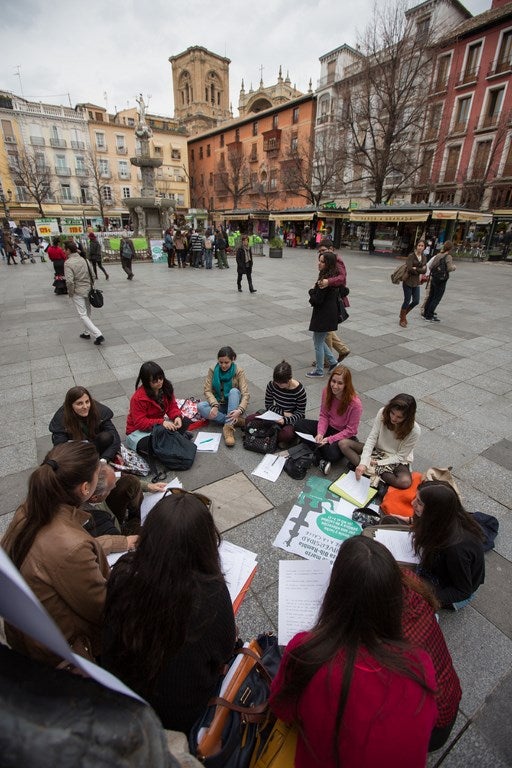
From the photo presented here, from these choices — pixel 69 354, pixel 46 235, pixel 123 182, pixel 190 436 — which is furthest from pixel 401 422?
pixel 123 182

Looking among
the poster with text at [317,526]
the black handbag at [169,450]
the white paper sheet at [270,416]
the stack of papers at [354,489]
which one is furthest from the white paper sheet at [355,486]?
the black handbag at [169,450]

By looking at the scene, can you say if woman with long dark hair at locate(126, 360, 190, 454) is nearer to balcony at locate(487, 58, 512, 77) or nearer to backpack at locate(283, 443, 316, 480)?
backpack at locate(283, 443, 316, 480)

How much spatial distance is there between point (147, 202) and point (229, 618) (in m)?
22.3

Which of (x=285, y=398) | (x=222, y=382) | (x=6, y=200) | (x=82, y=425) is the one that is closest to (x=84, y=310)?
(x=222, y=382)

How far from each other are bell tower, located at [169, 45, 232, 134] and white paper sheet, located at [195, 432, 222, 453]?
75396 mm

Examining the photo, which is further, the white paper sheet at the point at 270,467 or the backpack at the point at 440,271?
the backpack at the point at 440,271

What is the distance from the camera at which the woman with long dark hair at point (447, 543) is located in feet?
7.13

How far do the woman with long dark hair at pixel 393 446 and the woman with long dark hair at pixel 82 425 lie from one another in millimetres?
2316

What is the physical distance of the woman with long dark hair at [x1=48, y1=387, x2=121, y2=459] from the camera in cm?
342

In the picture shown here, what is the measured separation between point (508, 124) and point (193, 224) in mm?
35827

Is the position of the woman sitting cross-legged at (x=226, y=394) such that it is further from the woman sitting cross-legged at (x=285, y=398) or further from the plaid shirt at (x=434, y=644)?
the plaid shirt at (x=434, y=644)

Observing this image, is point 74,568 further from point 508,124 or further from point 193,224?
point 193,224

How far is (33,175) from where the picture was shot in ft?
130

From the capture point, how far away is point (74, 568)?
1.67 metres
